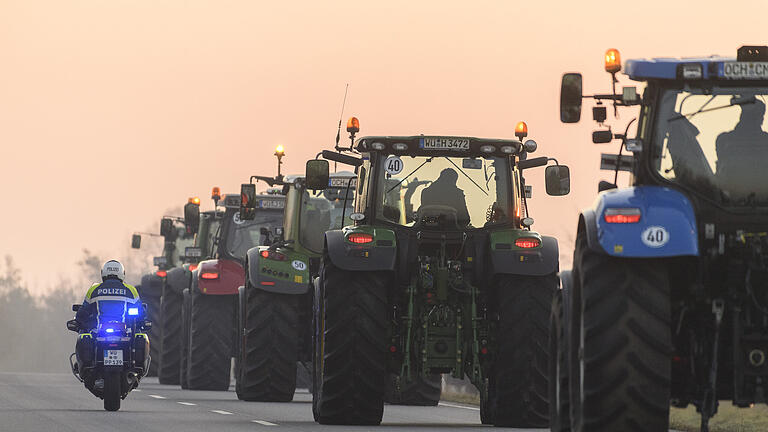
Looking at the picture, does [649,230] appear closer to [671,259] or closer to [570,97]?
[671,259]

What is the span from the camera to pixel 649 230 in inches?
461

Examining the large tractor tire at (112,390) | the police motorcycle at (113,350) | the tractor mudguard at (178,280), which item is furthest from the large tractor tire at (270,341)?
the tractor mudguard at (178,280)

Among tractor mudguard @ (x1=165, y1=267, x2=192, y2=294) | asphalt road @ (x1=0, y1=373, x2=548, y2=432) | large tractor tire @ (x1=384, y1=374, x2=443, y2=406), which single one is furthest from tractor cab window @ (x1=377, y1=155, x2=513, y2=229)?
tractor mudguard @ (x1=165, y1=267, x2=192, y2=294)

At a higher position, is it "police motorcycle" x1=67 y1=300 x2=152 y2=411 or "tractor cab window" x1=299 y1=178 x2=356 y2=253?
"tractor cab window" x1=299 y1=178 x2=356 y2=253

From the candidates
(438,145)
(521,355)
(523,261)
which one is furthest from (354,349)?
(438,145)

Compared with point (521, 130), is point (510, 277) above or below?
below

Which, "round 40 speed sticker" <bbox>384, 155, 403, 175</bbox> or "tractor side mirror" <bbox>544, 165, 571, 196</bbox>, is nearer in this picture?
"tractor side mirror" <bbox>544, 165, 571, 196</bbox>

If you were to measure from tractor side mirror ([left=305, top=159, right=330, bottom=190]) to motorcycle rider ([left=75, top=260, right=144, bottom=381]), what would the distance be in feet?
13.5

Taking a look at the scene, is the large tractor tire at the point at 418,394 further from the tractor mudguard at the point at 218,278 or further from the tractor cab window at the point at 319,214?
the tractor mudguard at the point at 218,278

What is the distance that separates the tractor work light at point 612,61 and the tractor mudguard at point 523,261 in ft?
19.6

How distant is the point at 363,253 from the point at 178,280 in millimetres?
15952

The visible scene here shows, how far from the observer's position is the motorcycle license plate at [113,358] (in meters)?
22.5

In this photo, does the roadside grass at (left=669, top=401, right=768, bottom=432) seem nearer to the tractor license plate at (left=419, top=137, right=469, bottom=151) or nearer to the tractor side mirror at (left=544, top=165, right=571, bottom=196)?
the tractor side mirror at (left=544, top=165, right=571, bottom=196)

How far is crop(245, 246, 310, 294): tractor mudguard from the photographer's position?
78.8ft
